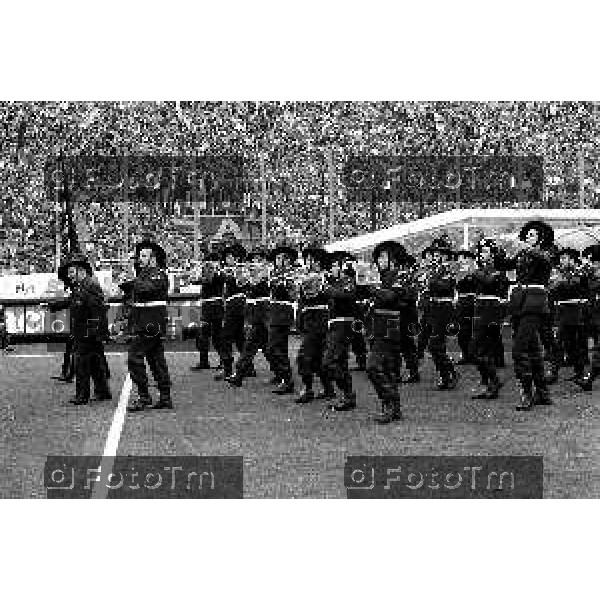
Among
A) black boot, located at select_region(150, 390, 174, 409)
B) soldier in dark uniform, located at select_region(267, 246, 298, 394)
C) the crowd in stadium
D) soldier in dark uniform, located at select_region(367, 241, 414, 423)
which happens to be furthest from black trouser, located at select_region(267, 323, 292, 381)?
the crowd in stadium

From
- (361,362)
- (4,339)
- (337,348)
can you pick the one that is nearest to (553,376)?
(361,362)

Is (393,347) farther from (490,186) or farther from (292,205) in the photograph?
(490,186)

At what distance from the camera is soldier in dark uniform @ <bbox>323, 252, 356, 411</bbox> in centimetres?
1216

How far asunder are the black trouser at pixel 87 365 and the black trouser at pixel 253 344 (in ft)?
6.04

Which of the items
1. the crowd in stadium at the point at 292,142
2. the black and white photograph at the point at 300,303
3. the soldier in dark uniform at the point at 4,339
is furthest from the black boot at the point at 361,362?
the crowd in stadium at the point at 292,142

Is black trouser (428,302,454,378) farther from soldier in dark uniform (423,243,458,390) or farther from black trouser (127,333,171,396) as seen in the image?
black trouser (127,333,171,396)

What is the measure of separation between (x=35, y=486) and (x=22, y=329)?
16.0 metres

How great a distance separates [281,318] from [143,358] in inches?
83.2

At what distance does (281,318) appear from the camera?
14.3m

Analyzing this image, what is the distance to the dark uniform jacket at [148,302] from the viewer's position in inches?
496

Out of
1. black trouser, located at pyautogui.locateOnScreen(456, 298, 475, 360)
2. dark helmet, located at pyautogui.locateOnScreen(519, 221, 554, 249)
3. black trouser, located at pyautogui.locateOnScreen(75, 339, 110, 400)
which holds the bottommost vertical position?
black trouser, located at pyautogui.locateOnScreen(75, 339, 110, 400)

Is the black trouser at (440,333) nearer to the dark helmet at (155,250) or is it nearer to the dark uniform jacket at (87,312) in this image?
the dark helmet at (155,250)

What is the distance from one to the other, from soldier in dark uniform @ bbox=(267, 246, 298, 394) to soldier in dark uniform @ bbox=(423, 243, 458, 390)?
158 centimetres

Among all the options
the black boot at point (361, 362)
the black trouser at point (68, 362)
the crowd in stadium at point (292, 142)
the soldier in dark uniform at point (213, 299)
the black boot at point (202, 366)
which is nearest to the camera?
the soldier in dark uniform at point (213, 299)
